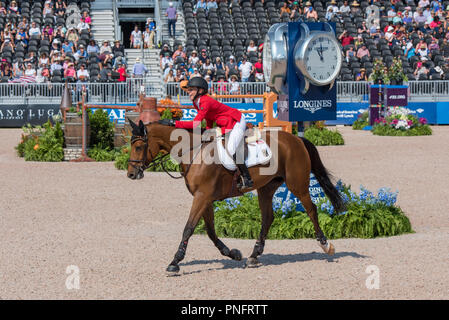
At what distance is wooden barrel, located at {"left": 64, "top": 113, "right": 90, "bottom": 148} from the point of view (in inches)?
803

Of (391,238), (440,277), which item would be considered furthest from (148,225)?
(440,277)

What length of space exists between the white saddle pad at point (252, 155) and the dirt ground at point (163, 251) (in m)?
1.17

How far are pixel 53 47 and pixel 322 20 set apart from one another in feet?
41.3

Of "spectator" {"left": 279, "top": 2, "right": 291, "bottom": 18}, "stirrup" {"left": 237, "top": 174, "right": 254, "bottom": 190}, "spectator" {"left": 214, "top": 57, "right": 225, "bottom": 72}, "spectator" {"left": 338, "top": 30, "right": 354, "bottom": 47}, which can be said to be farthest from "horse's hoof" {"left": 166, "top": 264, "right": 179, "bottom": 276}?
"spectator" {"left": 279, "top": 2, "right": 291, "bottom": 18}

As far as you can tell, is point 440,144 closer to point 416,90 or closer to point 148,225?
point 416,90

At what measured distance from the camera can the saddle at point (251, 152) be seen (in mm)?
9086

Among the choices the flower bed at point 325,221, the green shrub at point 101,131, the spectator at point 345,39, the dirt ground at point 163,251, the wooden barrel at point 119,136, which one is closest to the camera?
the dirt ground at point 163,251

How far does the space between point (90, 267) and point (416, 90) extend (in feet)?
85.1

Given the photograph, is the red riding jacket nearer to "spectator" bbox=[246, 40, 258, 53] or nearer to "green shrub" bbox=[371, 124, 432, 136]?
"green shrub" bbox=[371, 124, 432, 136]

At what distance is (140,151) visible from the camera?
892 centimetres

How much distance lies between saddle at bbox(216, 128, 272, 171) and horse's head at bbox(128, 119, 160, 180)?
0.74m

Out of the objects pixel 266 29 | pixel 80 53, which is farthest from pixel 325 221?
pixel 266 29

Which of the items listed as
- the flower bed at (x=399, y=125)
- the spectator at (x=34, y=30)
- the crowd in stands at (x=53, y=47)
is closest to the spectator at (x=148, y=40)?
the crowd in stands at (x=53, y=47)

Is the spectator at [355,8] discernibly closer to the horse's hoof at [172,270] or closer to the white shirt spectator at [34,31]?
the white shirt spectator at [34,31]
